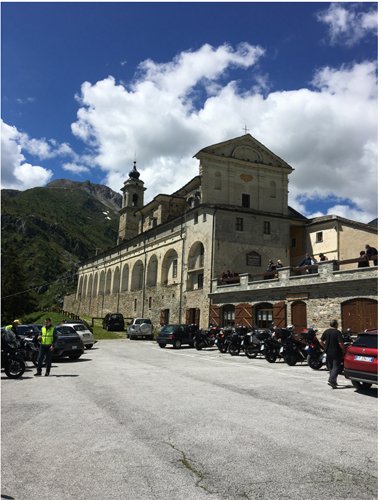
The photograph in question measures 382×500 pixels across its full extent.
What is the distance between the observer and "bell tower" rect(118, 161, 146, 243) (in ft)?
200

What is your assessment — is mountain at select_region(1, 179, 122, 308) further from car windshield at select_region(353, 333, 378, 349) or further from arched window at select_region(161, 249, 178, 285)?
car windshield at select_region(353, 333, 378, 349)

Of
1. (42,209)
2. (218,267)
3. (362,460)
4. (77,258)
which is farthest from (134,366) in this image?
(42,209)

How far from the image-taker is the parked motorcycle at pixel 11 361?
11.9m

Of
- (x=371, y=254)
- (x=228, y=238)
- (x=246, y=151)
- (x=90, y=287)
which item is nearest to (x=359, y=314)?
(x=371, y=254)

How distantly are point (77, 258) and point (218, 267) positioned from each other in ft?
371

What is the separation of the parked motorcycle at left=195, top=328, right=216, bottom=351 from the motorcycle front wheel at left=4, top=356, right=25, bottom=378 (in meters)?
13.0

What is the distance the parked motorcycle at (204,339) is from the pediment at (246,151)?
17502 mm

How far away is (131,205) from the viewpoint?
63.0 meters

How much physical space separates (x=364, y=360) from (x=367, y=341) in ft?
1.59

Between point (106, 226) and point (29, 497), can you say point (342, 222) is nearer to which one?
point (29, 497)

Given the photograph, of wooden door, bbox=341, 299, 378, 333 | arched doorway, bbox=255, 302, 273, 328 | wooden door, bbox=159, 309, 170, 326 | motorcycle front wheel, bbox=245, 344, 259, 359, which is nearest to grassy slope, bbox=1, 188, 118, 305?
wooden door, bbox=159, 309, 170, 326

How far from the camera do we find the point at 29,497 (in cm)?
386

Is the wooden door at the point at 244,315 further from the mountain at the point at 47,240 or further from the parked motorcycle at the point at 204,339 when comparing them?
the mountain at the point at 47,240

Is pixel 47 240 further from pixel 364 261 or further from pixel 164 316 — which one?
pixel 364 261
